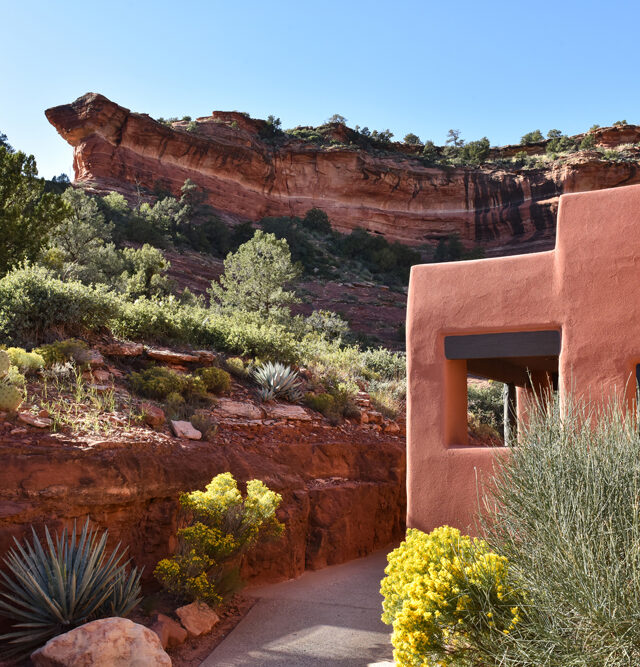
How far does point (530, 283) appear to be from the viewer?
714 cm

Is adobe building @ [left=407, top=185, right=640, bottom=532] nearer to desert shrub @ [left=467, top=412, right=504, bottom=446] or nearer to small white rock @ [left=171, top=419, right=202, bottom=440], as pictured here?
small white rock @ [left=171, top=419, right=202, bottom=440]

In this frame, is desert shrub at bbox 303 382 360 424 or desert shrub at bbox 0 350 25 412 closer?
desert shrub at bbox 0 350 25 412

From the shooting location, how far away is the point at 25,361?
864 cm

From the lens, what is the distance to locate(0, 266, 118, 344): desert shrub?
33.7ft

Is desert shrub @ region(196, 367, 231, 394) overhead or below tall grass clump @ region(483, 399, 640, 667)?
overhead

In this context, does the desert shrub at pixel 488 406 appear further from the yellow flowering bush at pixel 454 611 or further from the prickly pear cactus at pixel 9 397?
the prickly pear cactus at pixel 9 397

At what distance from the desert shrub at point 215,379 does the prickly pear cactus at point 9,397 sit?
3.93 metres

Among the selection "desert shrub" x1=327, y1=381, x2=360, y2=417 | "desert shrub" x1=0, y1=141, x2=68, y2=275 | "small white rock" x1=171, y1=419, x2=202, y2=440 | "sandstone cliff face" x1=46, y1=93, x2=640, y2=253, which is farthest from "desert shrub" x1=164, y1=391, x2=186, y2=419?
"sandstone cliff face" x1=46, y1=93, x2=640, y2=253

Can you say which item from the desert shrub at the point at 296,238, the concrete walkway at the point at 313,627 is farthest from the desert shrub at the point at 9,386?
the desert shrub at the point at 296,238

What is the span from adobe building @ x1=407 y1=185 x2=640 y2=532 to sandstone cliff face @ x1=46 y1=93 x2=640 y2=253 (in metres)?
41.3

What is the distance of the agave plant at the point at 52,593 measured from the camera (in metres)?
5.27

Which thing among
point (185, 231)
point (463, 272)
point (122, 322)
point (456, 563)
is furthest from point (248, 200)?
point (456, 563)

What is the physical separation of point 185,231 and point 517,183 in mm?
30745

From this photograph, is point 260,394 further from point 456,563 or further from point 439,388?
point 456,563
